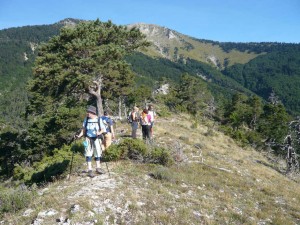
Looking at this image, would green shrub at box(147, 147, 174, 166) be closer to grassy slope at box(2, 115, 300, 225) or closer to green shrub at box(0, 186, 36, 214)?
grassy slope at box(2, 115, 300, 225)

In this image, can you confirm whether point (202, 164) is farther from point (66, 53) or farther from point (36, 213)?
point (66, 53)

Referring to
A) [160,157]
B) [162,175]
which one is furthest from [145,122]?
[162,175]

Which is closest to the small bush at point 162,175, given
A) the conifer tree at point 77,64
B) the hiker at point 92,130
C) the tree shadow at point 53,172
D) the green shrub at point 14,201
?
the hiker at point 92,130

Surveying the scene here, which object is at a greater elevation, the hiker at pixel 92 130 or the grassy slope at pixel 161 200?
the hiker at pixel 92 130

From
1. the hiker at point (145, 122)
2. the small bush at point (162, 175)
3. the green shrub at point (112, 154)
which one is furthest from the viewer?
the hiker at point (145, 122)

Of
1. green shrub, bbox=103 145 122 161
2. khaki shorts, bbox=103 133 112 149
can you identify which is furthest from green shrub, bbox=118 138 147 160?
khaki shorts, bbox=103 133 112 149

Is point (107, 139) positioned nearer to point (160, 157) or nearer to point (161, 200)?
point (160, 157)

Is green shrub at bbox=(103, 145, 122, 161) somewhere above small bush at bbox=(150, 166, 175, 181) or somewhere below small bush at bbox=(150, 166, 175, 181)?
above

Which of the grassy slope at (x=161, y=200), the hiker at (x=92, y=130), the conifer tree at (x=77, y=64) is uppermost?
the conifer tree at (x=77, y=64)

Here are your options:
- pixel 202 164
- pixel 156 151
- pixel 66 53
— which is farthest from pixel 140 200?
pixel 66 53

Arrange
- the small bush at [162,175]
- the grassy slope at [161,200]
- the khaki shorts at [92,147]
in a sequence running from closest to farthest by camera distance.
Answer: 1. the grassy slope at [161,200]
2. the khaki shorts at [92,147]
3. the small bush at [162,175]

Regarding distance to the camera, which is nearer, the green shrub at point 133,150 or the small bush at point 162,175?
the small bush at point 162,175

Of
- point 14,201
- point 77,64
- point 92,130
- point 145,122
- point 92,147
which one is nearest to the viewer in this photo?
point 14,201

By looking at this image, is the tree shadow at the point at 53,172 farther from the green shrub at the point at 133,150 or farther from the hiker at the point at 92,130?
the green shrub at the point at 133,150
